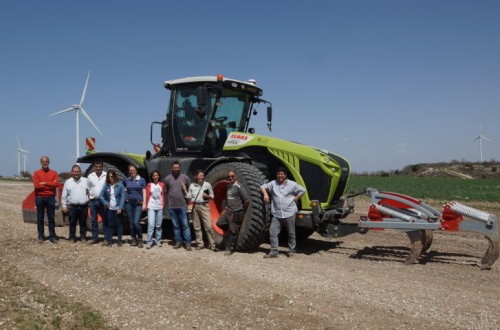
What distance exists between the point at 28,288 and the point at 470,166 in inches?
2809

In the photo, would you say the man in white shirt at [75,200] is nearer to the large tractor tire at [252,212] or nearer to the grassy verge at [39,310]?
the large tractor tire at [252,212]

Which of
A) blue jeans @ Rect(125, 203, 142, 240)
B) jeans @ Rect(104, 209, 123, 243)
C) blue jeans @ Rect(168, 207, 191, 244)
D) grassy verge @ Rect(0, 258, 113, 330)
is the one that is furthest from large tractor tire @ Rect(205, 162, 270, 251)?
grassy verge @ Rect(0, 258, 113, 330)

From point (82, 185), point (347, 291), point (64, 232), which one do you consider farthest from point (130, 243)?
point (347, 291)

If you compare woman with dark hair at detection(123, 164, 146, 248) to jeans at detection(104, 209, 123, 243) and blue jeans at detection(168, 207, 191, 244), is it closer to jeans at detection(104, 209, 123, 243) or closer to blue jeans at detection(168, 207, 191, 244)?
jeans at detection(104, 209, 123, 243)

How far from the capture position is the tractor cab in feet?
29.6

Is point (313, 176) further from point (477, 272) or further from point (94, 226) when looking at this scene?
point (94, 226)

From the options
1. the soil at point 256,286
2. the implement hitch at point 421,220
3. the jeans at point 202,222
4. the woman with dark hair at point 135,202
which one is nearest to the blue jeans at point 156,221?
the woman with dark hair at point 135,202

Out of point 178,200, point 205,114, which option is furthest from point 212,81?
point 178,200

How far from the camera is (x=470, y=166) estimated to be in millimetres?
68125

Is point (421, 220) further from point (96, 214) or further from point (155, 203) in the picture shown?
point (96, 214)

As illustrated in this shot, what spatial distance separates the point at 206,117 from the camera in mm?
9047

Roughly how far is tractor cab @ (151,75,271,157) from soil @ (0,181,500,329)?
2.03 m

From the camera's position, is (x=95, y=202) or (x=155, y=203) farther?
(x=95, y=202)

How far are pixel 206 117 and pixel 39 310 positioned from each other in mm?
4949
